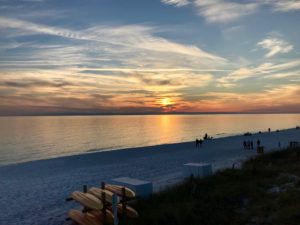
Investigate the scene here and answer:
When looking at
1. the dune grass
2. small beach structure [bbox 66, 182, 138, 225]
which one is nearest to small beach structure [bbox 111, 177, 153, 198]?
the dune grass

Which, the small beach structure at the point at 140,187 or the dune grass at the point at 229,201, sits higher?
the small beach structure at the point at 140,187

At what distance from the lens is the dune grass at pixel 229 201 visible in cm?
1038

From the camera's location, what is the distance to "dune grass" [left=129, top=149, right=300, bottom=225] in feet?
34.1

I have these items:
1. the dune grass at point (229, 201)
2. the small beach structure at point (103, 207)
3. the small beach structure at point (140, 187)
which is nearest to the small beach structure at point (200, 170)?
the dune grass at point (229, 201)

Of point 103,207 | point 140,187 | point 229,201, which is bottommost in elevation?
point 229,201

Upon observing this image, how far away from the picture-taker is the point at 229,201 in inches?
490

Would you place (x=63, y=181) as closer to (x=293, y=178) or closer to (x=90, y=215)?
(x=90, y=215)

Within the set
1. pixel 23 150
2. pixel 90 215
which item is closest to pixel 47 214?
pixel 90 215

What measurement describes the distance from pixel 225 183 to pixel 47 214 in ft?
26.0

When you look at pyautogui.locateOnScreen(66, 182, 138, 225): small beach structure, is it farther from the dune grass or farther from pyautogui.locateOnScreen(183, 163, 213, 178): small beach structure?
pyautogui.locateOnScreen(183, 163, 213, 178): small beach structure

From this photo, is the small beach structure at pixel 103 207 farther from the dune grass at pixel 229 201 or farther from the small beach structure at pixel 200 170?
the small beach structure at pixel 200 170

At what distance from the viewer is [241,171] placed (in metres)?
17.0

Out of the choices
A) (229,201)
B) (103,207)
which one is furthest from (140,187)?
(229,201)

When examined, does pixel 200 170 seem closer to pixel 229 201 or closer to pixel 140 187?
pixel 229 201
